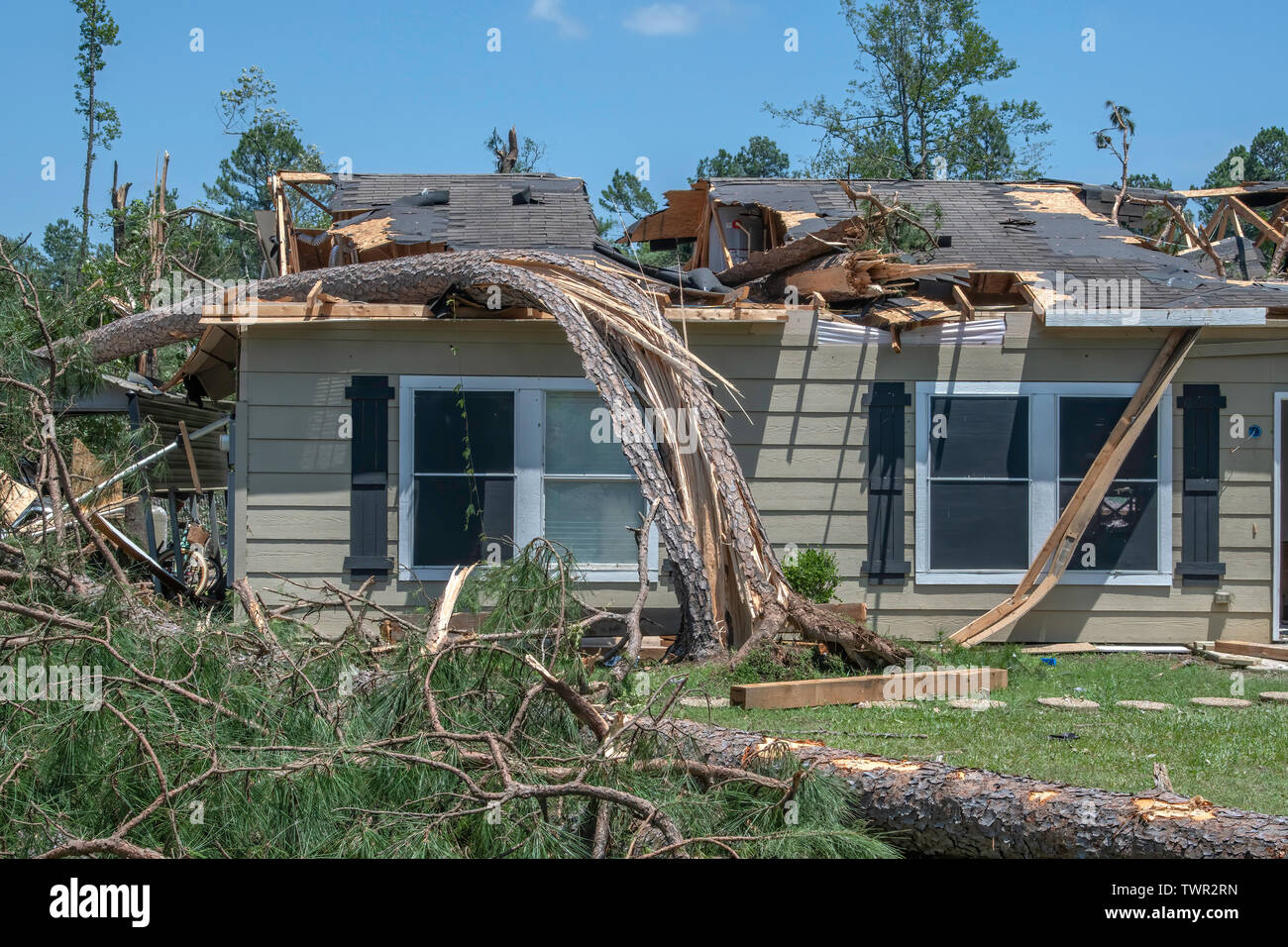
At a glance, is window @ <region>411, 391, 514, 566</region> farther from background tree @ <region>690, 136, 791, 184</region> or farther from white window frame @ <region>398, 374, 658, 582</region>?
background tree @ <region>690, 136, 791, 184</region>

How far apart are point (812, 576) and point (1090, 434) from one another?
104 inches

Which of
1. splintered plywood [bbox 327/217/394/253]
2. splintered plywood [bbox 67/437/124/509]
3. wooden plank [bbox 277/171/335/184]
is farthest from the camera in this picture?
wooden plank [bbox 277/171/335/184]

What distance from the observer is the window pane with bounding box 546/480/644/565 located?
812cm

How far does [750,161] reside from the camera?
38062 mm

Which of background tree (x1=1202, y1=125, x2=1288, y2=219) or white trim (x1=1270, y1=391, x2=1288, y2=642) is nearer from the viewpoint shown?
white trim (x1=1270, y1=391, x2=1288, y2=642)

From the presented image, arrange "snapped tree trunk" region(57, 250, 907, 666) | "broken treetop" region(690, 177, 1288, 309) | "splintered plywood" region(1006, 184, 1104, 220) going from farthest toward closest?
"splintered plywood" region(1006, 184, 1104, 220) → "broken treetop" region(690, 177, 1288, 309) → "snapped tree trunk" region(57, 250, 907, 666)

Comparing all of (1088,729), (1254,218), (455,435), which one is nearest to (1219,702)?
(1088,729)

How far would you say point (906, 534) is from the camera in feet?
27.0

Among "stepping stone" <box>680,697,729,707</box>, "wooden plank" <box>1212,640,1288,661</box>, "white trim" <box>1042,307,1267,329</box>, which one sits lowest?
"stepping stone" <box>680,697,729,707</box>

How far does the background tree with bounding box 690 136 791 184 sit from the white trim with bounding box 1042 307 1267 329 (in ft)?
99.4

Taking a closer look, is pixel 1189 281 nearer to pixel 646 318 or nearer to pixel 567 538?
pixel 646 318

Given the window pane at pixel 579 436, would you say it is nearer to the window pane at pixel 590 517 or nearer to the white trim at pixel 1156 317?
the window pane at pixel 590 517

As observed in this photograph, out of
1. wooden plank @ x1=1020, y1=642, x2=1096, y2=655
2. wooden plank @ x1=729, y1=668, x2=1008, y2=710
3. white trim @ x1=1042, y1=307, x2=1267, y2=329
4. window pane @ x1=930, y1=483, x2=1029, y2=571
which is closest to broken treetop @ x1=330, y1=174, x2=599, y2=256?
window pane @ x1=930, y1=483, x2=1029, y2=571

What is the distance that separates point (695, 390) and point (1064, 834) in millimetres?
4219
